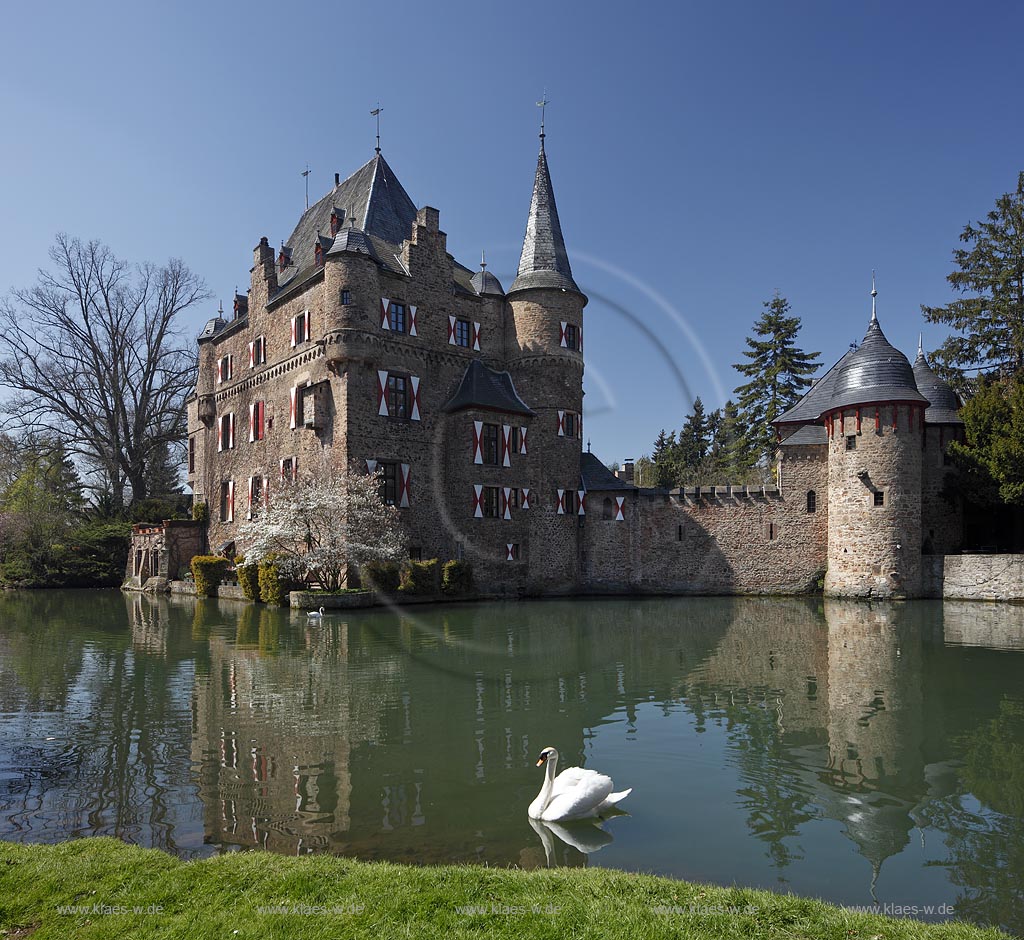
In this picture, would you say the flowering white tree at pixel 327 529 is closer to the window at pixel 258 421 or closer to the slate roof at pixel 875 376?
the window at pixel 258 421

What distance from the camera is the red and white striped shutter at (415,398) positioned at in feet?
92.7

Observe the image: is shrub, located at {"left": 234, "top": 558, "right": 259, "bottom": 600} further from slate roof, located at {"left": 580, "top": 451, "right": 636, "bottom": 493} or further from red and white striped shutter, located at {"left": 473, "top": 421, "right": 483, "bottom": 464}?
slate roof, located at {"left": 580, "top": 451, "right": 636, "bottom": 493}

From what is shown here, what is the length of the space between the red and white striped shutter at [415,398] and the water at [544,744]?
1316cm

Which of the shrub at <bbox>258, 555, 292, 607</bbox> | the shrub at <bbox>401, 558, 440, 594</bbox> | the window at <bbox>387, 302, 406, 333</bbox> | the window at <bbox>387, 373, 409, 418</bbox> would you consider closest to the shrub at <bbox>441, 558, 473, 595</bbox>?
the shrub at <bbox>401, 558, 440, 594</bbox>

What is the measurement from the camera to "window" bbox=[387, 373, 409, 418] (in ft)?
90.4

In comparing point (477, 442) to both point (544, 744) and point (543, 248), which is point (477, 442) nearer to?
point (543, 248)

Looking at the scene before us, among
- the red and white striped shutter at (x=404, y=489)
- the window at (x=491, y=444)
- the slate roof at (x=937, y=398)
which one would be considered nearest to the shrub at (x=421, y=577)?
the red and white striped shutter at (x=404, y=489)

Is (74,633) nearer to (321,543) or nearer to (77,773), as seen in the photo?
(321,543)

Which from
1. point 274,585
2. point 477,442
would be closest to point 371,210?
point 477,442

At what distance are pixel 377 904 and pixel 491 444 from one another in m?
25.2

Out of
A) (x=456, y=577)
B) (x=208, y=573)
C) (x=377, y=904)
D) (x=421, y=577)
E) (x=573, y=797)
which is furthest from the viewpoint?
A: (x=208, y=573)

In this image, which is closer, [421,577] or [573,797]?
[573,797]

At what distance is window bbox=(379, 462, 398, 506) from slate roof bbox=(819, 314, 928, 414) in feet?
52.8

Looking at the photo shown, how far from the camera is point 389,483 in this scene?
1080 inches
